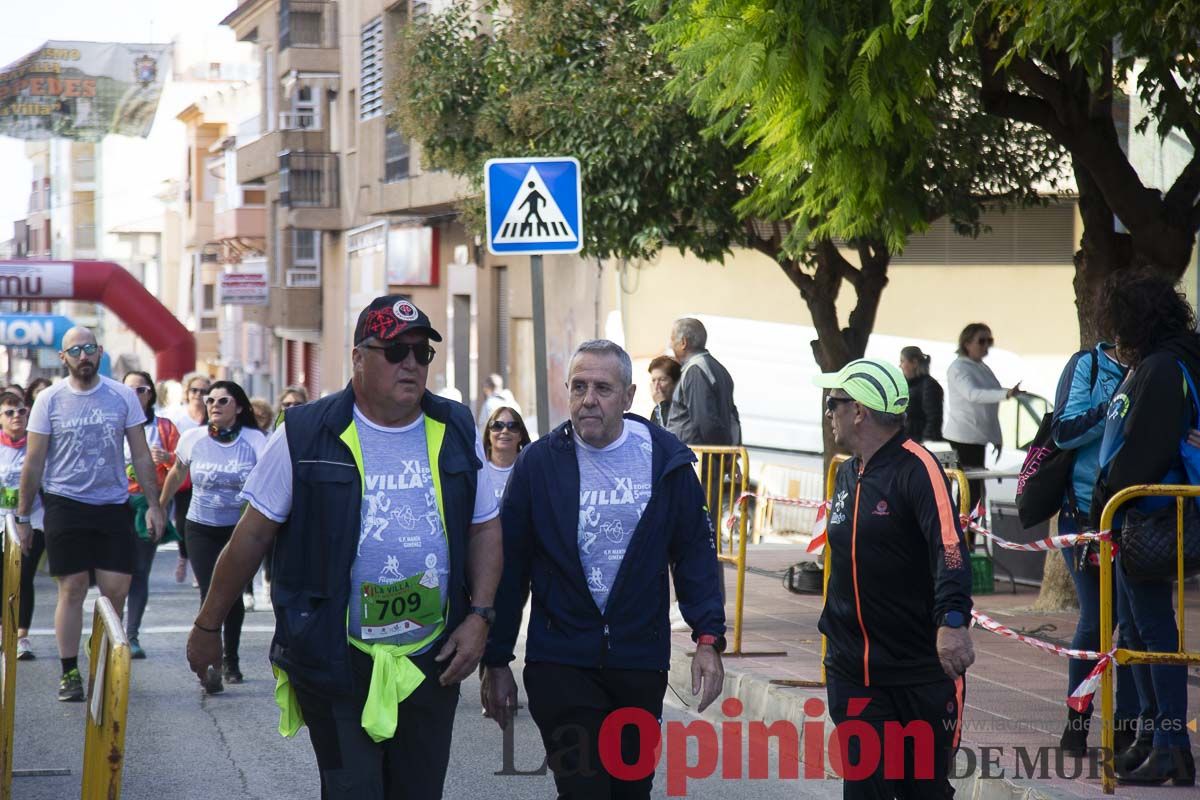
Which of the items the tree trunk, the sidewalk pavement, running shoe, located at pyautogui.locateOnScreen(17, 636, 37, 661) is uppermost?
the tree trunk

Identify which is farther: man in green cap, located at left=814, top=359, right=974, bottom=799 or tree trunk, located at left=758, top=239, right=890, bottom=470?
tree trunk, located at left=758, top=239, right=890, bottom=470

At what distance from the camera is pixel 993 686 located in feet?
28.2

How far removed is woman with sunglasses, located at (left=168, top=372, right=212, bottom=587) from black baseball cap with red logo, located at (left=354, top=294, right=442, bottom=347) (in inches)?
350

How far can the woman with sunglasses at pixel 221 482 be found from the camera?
9953 millimetres

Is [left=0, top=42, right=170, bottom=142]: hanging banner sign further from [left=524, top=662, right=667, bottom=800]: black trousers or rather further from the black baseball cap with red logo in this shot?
[left=524, top=662, right=667, bottom=800]: black trousers

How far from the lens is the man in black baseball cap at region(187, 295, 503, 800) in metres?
4.56

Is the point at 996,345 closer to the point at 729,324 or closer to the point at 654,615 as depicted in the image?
the point at 729,324

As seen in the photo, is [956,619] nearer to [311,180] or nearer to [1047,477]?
[1047,477]

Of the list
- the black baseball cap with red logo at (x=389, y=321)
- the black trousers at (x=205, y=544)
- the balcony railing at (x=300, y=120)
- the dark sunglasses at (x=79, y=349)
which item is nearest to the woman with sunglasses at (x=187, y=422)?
the black trousers at (x=205, y=544)

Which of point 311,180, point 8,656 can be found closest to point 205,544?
point 8,656

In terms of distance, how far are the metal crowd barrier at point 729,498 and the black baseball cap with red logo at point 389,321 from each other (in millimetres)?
5204

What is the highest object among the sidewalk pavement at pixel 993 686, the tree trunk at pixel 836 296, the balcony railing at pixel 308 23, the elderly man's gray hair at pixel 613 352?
the balcony railing at pixel 308 23

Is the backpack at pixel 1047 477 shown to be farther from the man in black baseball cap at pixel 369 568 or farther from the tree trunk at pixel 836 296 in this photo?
the tree trunk at pixel 836 296

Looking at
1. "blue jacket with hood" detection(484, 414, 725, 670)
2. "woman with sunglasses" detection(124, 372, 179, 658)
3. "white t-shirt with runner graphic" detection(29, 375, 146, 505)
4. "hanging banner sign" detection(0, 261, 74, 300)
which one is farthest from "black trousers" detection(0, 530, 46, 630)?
"hanging banner sign" detection(0, 261, 74, 300)
